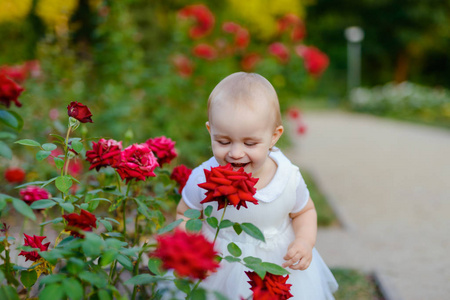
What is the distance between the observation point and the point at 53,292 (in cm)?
105

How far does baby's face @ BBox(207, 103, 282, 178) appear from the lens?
157cm

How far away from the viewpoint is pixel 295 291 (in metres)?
1.73

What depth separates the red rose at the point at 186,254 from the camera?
0.93 metres

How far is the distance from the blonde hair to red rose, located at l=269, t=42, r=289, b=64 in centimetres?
460

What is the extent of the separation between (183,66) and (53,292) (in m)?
4.51

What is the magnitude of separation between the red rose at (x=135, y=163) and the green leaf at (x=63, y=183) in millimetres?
153

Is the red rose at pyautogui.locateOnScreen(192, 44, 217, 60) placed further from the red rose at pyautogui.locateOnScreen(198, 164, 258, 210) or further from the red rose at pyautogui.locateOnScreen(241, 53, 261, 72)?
the red rose at pyautogui.locateOnScreen(198, 164, 258, 210)

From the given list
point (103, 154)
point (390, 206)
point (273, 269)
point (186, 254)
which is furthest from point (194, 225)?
point (390, 206)

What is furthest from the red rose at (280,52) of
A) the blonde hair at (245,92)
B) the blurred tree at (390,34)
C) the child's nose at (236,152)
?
the blurred tree at (390,34)

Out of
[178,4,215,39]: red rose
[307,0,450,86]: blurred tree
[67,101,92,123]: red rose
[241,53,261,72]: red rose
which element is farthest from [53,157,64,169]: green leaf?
[307,0,450,86]: blurred tree

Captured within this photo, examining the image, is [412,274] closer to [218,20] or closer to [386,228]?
[386,228]

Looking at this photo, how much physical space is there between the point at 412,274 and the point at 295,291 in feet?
4.84

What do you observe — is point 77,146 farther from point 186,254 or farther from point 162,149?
point 186,254

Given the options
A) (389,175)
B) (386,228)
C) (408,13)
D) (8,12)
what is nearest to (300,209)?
(386,228)
